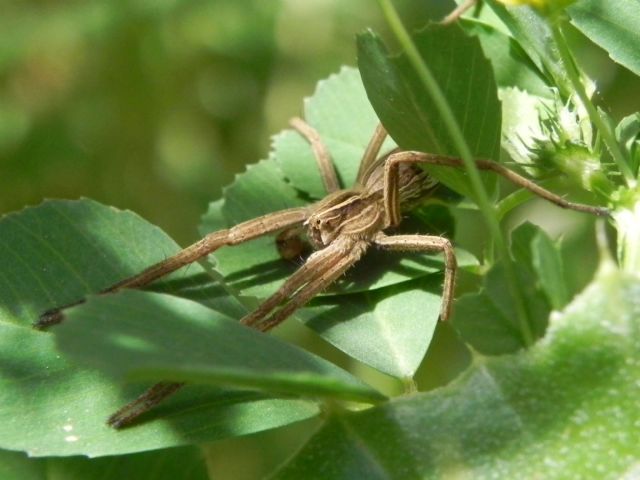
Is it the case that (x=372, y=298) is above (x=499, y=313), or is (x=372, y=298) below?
below

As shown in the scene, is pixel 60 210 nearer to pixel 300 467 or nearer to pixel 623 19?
pixel 300 467

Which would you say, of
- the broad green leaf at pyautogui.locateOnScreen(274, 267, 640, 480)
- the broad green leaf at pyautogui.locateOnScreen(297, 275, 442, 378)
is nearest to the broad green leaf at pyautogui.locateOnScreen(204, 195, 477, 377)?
the broad green leaf at pyautogui.locateOnScreen(297, 275, 442, 378)

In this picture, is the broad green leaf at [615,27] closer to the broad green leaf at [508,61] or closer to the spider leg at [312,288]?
the broad green leaf at [508,61]

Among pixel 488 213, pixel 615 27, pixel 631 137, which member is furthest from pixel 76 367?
pixel 615 27

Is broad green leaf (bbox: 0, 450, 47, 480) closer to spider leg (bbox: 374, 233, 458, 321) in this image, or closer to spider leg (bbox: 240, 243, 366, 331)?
spider leg (bbox: 240, 243, 366, 331)

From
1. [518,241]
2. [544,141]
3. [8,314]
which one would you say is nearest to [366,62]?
[544,141]

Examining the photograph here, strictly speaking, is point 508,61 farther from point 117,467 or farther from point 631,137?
point 117,467
